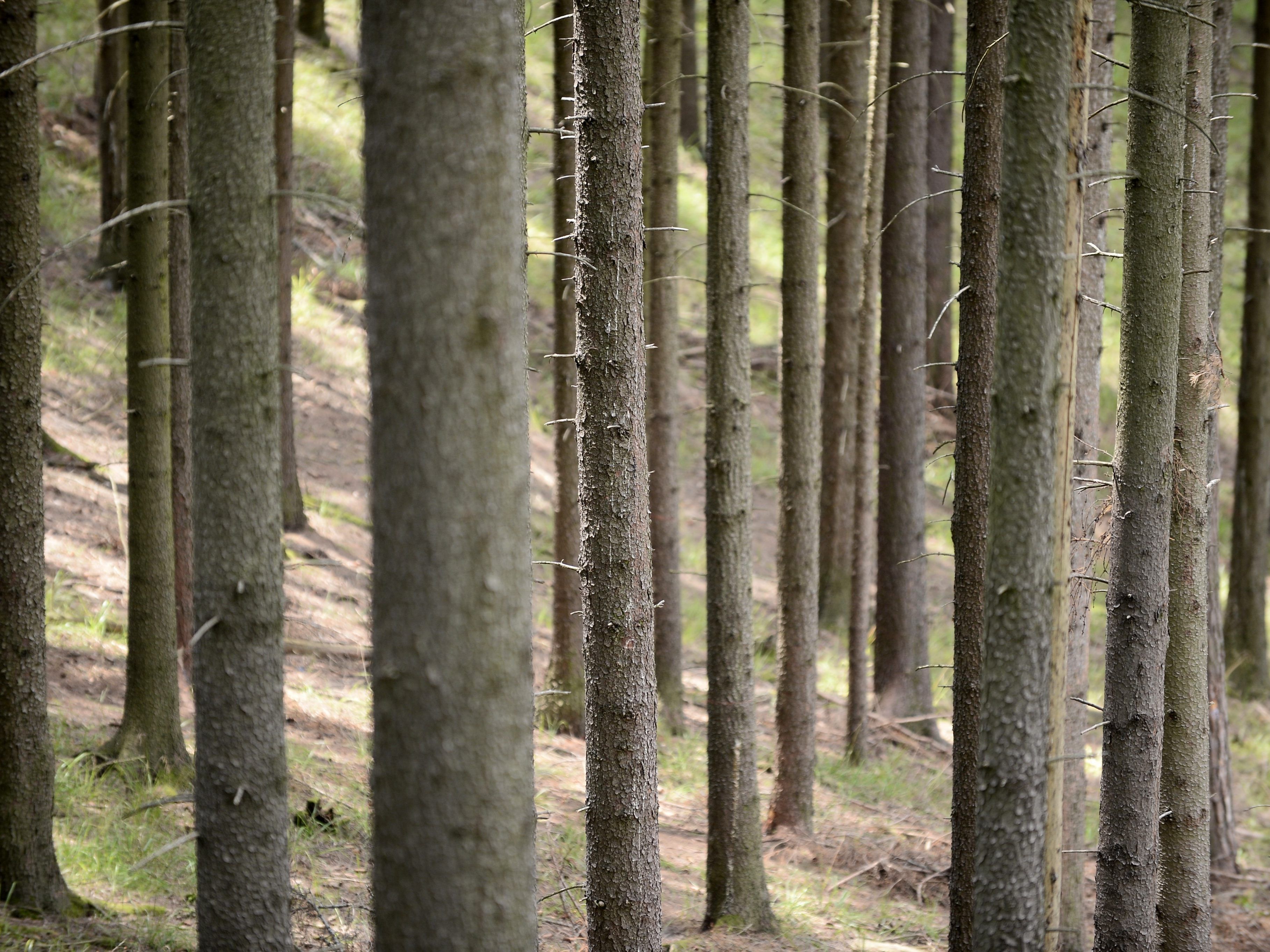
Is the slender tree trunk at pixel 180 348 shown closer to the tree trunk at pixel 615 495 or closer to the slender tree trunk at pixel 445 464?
the tree trunk at pixel 615 495

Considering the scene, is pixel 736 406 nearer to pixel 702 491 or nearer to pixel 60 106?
pixel 702 491

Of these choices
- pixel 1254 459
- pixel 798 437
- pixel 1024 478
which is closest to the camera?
pixel 1024 478

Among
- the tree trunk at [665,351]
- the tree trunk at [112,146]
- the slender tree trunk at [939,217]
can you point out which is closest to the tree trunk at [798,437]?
the tree trunk at [665,351]

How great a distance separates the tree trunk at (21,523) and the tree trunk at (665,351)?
5174 mm

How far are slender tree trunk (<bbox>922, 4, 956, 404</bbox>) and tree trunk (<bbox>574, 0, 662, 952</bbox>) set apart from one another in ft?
38.9

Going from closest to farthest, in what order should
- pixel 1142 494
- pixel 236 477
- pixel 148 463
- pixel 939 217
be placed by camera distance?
pixel 236 477
pixel 1142 494
pixel 148 463
pixel 939 217

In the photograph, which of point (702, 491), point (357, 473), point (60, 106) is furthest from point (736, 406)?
point (60, 106)

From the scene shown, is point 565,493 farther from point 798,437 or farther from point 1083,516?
point 1083,516

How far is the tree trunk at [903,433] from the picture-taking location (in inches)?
427

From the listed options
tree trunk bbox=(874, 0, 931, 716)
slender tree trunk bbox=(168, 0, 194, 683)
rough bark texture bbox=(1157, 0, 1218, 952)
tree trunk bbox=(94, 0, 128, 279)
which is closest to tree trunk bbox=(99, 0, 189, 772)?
slender tree trunk bbox=(168, 0, 194, 683)

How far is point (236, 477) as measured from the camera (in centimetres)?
349

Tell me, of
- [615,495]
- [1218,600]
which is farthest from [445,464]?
[1218,600]

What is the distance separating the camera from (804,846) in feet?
25.9

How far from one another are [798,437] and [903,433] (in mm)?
3595
